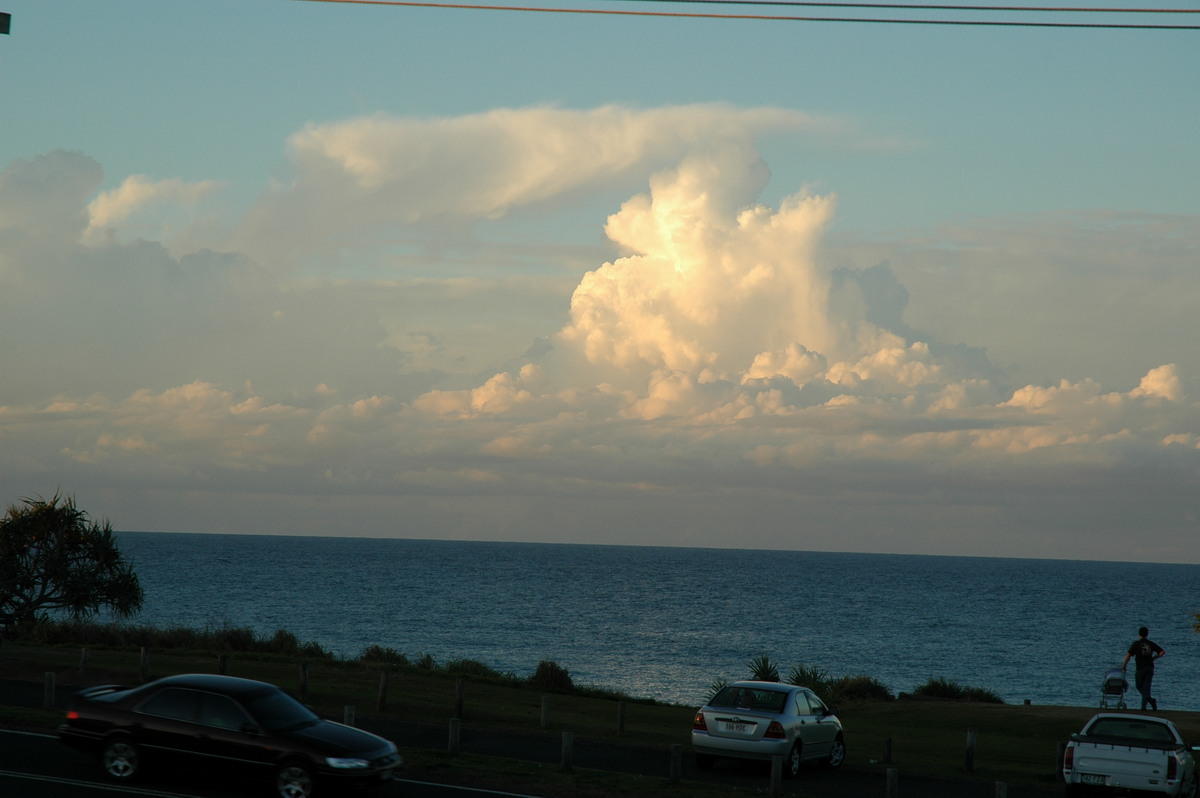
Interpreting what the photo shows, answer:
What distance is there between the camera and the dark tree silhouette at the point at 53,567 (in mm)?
46719

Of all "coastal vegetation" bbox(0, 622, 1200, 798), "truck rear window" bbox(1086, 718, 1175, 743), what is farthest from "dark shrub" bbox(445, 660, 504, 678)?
"truck rear window" bbox(1086, 718, 1175, 743)

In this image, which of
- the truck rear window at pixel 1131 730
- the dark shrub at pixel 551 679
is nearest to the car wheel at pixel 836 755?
the truck rear window at pixel 1131 730

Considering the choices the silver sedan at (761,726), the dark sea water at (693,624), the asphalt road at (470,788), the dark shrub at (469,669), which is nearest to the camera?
the asphalt road at (470,788)

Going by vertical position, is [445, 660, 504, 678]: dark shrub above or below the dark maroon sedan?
below

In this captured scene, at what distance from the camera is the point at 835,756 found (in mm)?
21703

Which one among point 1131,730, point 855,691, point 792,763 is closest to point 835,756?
point 792,763

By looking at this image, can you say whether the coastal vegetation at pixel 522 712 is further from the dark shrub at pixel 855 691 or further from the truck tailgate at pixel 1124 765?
the truck tailgate at pixel 1124 765

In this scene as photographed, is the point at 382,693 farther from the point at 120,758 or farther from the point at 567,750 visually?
the point at 120,758

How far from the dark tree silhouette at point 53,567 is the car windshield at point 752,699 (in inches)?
1399

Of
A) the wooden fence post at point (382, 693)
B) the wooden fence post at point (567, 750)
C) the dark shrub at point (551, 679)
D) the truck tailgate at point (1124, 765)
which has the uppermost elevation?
the truck tailgate at point (1124, 765)

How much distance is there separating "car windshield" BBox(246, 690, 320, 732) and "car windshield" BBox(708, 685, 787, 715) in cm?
781

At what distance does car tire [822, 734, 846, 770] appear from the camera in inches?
850

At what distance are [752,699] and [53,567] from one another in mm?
37296

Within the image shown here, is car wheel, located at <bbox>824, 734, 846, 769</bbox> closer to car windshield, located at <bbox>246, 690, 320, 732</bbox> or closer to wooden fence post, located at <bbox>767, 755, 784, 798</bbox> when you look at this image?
wooden fence post, located at <bbox>767, 755, 784, 798</bbox>
